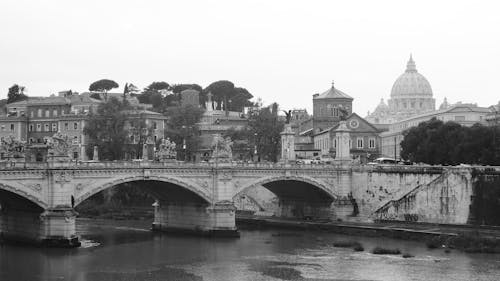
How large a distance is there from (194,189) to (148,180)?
3463mm

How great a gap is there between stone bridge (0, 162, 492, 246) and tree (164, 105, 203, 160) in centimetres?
2670

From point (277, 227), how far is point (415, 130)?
23.6m

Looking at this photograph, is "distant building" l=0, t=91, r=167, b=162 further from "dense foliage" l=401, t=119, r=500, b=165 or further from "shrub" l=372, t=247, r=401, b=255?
"shrub" l=372, t=247, r=401, b=255

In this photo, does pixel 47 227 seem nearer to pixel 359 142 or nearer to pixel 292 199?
pixel 292 199

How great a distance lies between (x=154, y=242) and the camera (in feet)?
203

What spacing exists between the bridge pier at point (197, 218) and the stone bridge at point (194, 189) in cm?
7

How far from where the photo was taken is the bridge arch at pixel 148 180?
5856 cm

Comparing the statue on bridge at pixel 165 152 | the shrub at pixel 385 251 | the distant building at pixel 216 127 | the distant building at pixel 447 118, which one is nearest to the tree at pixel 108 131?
the distant building at pixel 216 127

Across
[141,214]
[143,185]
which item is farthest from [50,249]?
[141,214]

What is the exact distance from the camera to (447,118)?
4535 inches

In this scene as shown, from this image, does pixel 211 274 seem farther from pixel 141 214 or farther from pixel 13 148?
pixel 141 214

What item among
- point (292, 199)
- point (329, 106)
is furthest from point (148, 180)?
point (329, 106)

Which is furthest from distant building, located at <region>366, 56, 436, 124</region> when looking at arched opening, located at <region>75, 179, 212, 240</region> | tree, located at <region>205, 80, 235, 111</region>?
arched opening, located at <region>75, 179, 212, 240</region>

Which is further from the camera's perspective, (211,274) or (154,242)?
(154,242)
